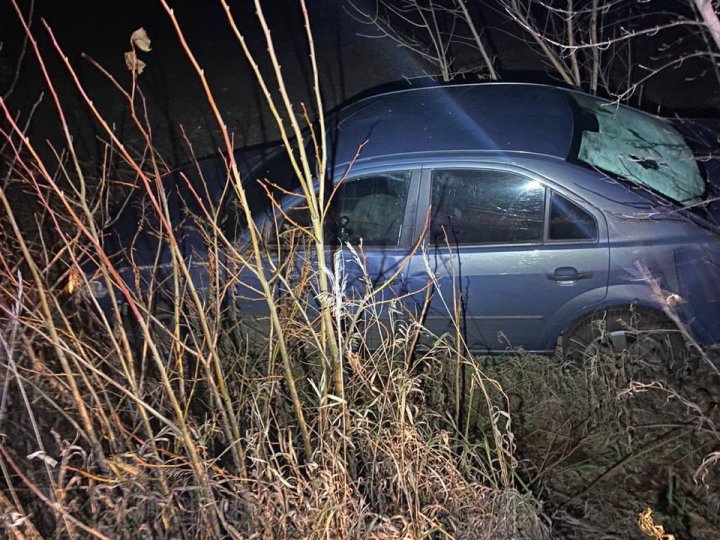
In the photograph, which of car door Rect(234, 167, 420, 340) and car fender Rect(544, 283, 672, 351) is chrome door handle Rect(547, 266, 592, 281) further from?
car door Rect(234, 167, 420, 340)

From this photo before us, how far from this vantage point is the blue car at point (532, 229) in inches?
146

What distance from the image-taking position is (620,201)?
371cm

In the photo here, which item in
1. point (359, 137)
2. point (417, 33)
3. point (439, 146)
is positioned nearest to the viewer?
point (439, 146)

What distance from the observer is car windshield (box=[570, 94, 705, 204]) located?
12.7 ft

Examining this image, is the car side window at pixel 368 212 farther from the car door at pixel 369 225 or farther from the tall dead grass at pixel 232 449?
the tall dead grass at pixel 232 449

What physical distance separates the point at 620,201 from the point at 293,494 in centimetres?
230

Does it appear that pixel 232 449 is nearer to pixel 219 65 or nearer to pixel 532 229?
pixel 532 229

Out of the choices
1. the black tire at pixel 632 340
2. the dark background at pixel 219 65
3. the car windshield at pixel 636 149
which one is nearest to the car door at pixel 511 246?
the black tire at pixel 632 340

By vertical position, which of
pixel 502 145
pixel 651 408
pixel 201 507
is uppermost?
pixel 502 145

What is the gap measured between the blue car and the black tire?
0.04 ft

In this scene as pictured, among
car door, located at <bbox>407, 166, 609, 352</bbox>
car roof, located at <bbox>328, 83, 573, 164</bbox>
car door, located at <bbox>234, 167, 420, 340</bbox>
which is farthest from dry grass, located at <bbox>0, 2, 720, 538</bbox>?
car roof, located at <bbox>328, 83, 573, 164</bbox>

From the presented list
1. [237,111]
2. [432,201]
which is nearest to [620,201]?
[432,201]

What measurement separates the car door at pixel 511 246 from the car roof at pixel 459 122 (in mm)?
209

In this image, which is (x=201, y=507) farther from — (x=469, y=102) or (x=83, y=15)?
(x=83, y=15)
